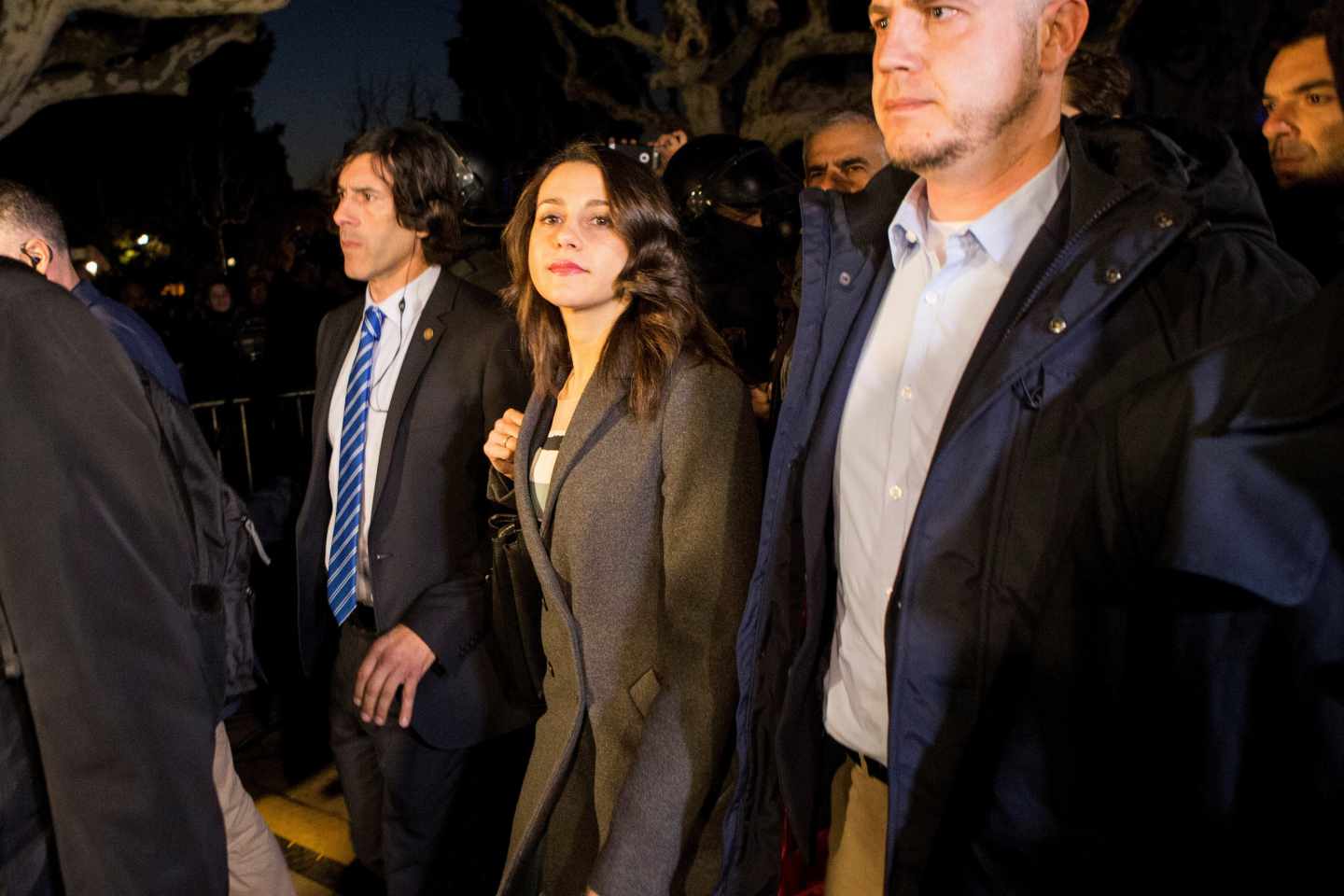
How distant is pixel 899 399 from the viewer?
1.69m

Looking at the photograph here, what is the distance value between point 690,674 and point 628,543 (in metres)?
0.31

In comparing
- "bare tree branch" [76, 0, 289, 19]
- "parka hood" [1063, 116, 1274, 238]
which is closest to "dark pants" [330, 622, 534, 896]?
"parka hood" [1063, 116, 1274, 238]

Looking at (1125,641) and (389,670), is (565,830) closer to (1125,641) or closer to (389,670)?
(389,670)

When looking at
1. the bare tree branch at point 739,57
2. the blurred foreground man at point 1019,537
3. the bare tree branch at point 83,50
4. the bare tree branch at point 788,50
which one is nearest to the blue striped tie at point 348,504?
the blurred foreground man at point 1019,537

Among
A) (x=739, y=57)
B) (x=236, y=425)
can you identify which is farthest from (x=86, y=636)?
(x=739, y=57)

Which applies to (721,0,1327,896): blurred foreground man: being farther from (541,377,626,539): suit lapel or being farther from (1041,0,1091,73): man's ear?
(541,377,626,539): suit lapel

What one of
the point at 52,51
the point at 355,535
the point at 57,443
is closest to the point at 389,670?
the point at 355,535

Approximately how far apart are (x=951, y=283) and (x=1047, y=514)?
1.59ft

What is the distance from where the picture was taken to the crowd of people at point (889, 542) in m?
1.02

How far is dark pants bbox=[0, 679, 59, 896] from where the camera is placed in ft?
5.70

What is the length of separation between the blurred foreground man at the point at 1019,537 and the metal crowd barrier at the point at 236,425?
20.0 feet

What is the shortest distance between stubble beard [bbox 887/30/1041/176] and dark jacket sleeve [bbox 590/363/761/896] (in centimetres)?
75

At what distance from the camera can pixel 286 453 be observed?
7469mm

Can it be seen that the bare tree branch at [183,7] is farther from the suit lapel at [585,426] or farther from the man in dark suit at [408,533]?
the suit lapel at [585,426]
